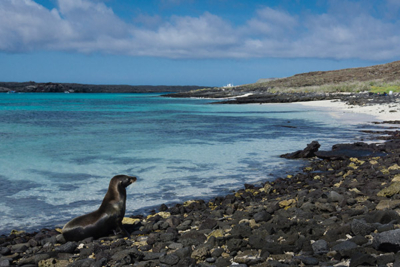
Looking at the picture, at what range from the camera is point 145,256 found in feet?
15.1

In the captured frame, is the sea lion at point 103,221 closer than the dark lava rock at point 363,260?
No

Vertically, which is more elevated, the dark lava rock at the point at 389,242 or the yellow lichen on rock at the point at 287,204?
the dark lava rock at the point at 389,242

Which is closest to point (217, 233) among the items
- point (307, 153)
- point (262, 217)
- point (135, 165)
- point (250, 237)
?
point (250, 237)

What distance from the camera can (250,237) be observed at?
4.47 meters

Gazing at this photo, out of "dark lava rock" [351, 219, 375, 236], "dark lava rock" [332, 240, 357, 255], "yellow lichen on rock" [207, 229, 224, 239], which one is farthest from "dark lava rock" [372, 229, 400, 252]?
"yellow lichen on rock" [207, 229, 224, 239]

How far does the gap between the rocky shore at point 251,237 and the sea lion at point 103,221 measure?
0.47 ft

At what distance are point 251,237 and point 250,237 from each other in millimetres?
12

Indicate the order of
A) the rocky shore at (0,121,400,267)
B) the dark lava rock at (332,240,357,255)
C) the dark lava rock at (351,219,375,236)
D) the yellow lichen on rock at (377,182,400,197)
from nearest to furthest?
the dark lava rock at (332,240,357,255) < the rocky shore at (0,121,400,267) < the dark lava rock at (351,219,375,236) < the yellow lichen on rock at (377,182,400,197)

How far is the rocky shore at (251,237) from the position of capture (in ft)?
12.8

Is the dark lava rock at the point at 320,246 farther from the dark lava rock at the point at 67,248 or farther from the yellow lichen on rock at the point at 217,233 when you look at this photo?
the dark lava rock at the point at 67,248

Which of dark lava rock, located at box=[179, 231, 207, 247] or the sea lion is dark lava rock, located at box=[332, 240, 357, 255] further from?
the sea lion

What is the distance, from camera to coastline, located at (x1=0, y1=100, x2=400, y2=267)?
3963 mm

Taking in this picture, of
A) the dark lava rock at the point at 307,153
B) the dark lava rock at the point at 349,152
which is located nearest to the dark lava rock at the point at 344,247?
the dark lava rock at the point at 349,152

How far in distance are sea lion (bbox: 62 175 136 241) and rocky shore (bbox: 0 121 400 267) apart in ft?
0.47
